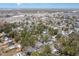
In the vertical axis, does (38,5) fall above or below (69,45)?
above

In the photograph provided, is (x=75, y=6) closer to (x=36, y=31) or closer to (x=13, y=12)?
(x=36, y=31)

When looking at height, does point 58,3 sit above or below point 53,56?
above

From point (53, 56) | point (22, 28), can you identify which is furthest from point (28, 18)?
point (53, 56)

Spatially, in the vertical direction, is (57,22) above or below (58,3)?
below

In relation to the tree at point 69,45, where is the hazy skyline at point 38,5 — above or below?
above

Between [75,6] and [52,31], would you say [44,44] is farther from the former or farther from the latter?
[75,6]

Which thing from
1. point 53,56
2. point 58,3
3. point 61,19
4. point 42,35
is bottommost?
point 53,56

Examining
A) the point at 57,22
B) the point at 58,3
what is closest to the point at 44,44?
the point at 57,22

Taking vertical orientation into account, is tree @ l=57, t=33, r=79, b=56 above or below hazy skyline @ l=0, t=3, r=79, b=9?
below
